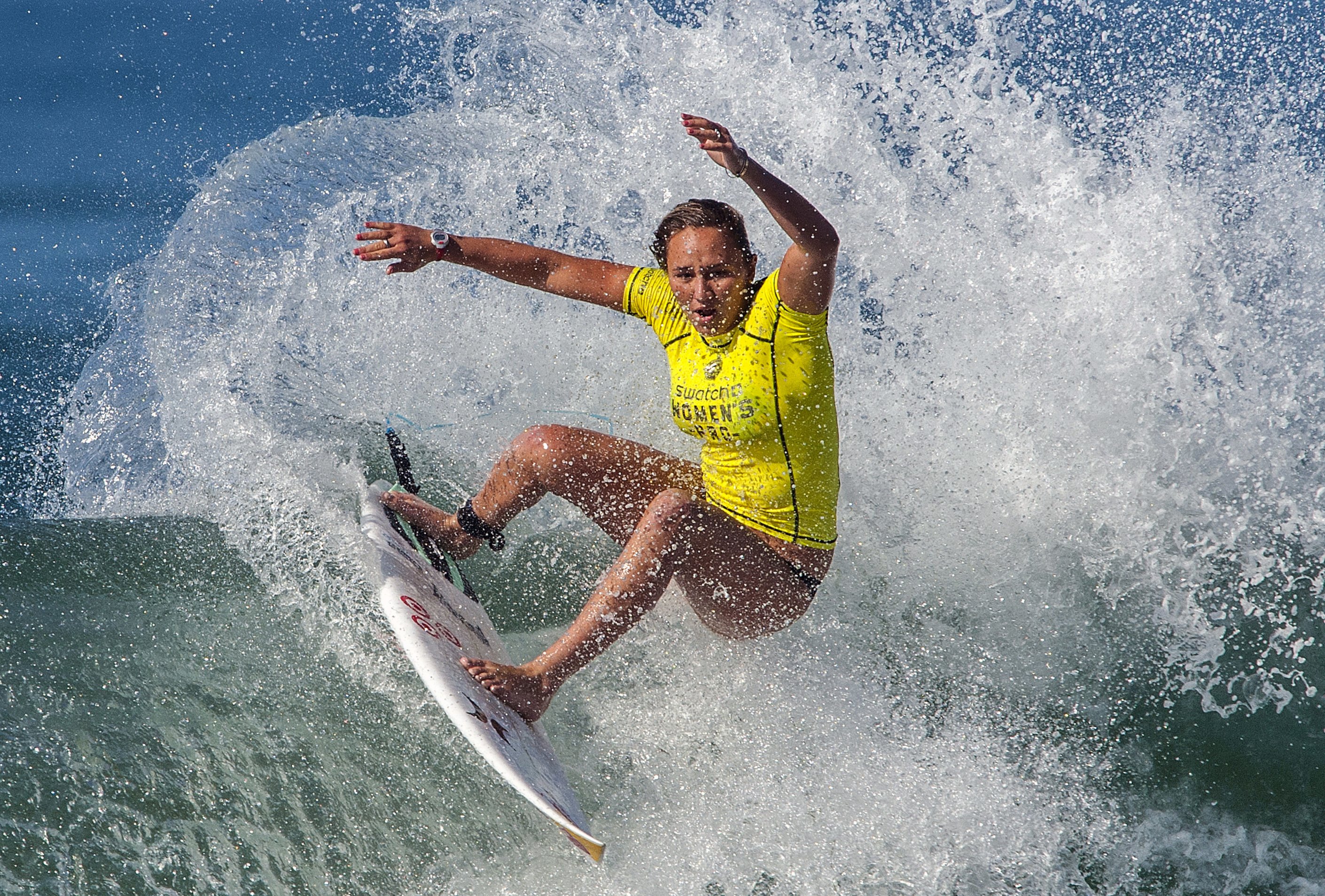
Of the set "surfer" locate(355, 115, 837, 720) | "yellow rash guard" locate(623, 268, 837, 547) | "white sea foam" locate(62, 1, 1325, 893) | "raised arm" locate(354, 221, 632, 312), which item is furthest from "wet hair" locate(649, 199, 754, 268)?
"white sea foam" locate(62, 1, 1325, 893)

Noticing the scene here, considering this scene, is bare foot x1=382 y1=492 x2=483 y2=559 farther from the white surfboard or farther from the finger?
the finger

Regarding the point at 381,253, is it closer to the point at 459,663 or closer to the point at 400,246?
the point at 400,246

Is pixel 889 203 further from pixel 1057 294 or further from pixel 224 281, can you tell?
pixel 224 281

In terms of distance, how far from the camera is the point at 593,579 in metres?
4.57

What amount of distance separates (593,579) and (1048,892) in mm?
2158

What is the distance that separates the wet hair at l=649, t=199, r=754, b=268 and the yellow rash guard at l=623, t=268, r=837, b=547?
17 cm

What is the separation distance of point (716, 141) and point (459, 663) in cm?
167

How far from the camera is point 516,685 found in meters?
3.08

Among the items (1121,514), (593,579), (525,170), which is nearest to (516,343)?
(525,170)

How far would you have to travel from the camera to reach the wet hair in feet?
10.0

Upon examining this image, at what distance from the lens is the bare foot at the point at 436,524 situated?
12.3 feet

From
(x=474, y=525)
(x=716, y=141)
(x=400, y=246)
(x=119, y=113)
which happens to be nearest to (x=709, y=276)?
(x=716, y=141)

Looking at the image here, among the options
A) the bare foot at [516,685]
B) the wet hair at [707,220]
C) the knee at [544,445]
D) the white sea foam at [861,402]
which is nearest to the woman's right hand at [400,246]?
the knee at [544,445]

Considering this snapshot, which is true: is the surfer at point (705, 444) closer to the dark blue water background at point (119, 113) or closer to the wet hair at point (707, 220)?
the wet hair at point (707, 220)
